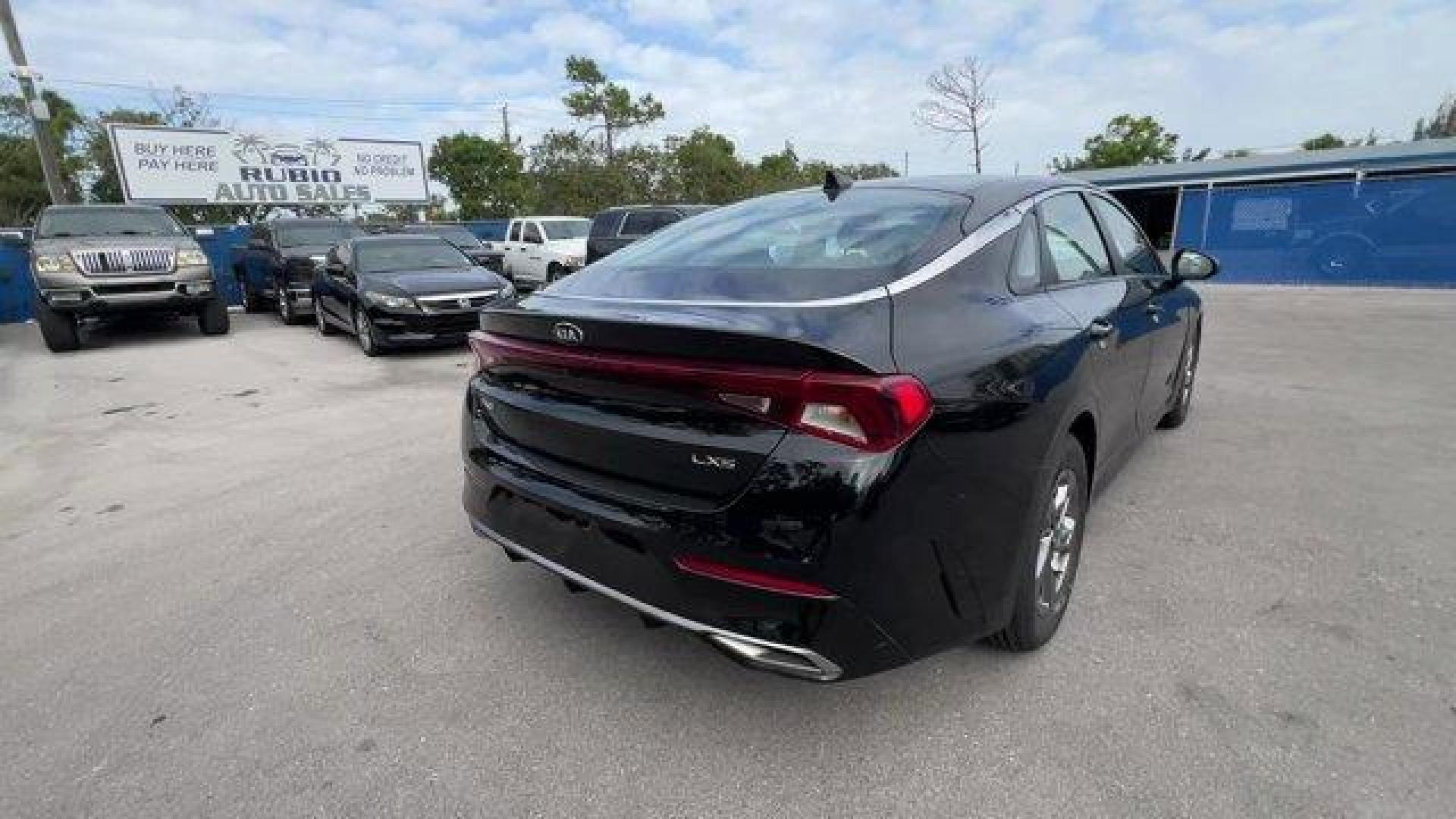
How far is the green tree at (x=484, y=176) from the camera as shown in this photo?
44.2m

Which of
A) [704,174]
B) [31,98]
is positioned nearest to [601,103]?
[704,174]

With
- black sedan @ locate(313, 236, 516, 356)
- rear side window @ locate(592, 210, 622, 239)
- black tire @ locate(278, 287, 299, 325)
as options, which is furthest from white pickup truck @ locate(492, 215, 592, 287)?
black sedan @ locate(313, 236, 516, 356)

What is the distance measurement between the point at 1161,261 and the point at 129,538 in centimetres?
567

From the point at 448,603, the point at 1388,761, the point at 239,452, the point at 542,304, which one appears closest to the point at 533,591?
the point at 448,603

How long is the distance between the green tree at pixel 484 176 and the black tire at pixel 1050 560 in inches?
1752

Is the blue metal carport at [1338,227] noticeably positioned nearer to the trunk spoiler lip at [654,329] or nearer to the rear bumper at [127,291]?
the trunk spoiler lip at [654,329]

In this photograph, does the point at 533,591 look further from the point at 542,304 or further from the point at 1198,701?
the point at 1198,701

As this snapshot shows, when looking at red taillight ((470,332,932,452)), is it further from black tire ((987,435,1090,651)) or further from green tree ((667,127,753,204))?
green tree ((667,127,753,204))

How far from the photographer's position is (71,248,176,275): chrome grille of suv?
9.58 meters

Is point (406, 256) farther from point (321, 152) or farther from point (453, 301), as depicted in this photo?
point (321, 152)

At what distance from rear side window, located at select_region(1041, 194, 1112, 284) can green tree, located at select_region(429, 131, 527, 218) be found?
143 feet

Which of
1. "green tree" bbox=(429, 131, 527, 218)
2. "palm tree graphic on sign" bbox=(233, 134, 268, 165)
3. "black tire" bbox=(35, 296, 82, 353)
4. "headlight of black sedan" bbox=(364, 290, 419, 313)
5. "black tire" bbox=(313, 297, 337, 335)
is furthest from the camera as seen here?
"green tree" bbox=(429, 131, 527, 218)

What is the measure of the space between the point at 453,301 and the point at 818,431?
797 cm

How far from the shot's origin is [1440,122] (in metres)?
49.9
